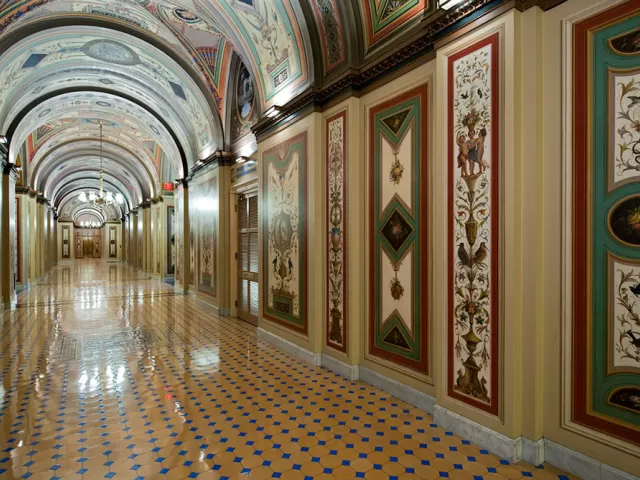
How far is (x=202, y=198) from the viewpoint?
994 centimetres

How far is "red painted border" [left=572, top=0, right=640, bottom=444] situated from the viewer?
2578 mm

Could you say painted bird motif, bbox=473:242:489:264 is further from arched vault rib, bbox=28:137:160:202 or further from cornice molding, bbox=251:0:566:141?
arched vault rib, bbox=28:137:160:202

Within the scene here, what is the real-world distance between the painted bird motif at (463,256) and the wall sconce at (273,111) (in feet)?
12.0

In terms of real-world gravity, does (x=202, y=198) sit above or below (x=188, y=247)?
above

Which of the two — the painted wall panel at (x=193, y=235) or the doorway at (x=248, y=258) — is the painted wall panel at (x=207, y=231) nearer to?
the painted wall panel at (x=193, y=235)

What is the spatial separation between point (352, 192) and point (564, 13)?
253 centimetres

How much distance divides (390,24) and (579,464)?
4.27 meters

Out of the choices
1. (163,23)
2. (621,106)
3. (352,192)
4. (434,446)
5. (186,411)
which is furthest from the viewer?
(163,23)

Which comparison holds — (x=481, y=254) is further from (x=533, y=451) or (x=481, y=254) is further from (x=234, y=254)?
(x=234, y=254)

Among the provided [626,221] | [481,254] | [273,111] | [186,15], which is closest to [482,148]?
[481,254]

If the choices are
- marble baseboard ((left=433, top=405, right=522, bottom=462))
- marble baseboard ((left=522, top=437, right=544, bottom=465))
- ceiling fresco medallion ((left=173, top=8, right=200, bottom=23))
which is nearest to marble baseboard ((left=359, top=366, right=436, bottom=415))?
marble baseboard ((left=433, top=405, right=522, bottom=462))

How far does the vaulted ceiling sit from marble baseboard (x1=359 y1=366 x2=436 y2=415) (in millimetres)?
3472

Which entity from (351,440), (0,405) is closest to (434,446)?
(351,440)

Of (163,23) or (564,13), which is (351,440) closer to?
(564,13)
